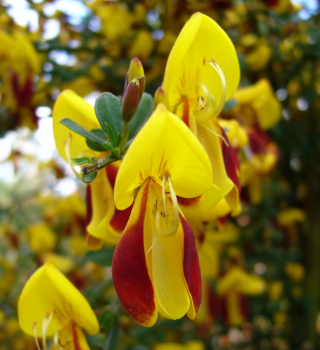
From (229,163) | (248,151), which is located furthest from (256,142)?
(229,163)

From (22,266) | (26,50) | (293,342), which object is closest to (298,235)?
(293,342)

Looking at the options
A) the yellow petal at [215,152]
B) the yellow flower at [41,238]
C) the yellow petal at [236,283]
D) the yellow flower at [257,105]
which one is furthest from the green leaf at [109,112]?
the yellow flower at [41,238]

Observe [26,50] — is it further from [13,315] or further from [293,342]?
[293,342]

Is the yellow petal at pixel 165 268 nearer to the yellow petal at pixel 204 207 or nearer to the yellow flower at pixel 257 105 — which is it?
the yellow petal at pixel 204 207

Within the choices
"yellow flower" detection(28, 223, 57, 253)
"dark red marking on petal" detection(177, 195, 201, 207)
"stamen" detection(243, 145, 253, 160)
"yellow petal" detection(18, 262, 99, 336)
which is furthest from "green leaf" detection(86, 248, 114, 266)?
"yellow flower" detection(28, 223, 57, 253)

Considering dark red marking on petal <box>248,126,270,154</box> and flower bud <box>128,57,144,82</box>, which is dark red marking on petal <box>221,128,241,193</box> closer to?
flower bud <box>128,57,144,82</box>
